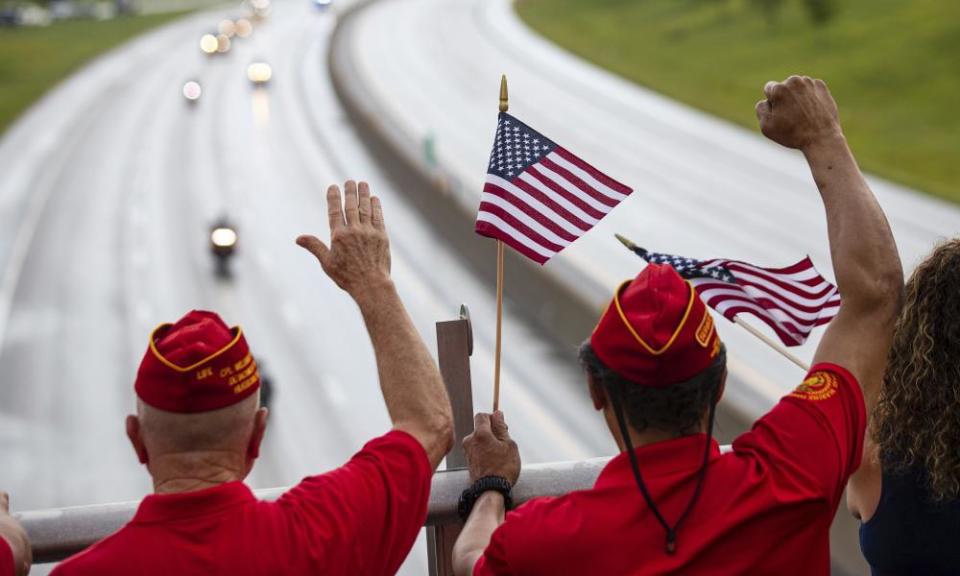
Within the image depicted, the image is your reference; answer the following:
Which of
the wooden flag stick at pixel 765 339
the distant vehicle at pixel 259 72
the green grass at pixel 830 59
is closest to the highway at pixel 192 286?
the distant vehicle at pixel 259 72

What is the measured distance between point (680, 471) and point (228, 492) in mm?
1012

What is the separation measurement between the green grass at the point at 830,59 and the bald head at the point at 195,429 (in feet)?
119

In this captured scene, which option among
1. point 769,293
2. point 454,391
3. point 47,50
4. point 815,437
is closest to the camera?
point 815,437

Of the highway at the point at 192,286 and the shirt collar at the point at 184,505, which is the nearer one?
the shirt collar at the point at 184,505

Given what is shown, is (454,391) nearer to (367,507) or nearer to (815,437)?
(367,507)

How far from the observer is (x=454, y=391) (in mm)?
3879

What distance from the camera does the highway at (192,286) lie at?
2211cm

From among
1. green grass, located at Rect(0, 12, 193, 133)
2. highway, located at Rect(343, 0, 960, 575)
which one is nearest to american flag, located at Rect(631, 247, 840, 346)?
highway, located at Rect(343, 0, 960, 575)

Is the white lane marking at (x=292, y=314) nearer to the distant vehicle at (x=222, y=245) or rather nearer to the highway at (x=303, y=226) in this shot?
the highway at (x=303, y=226)

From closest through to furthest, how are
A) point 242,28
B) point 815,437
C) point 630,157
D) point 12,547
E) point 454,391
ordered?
point 815,437, point 12,547, point 454,391, point 630,157, point 242,28

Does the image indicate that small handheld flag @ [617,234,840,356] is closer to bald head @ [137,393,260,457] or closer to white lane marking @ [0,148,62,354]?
bald head @ [137,393,260,457]

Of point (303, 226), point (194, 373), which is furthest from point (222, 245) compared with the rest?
point (194, 373)

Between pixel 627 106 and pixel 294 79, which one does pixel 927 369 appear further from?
pixel 294 79

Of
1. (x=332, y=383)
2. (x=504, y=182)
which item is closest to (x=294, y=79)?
(x=332, y=383)
